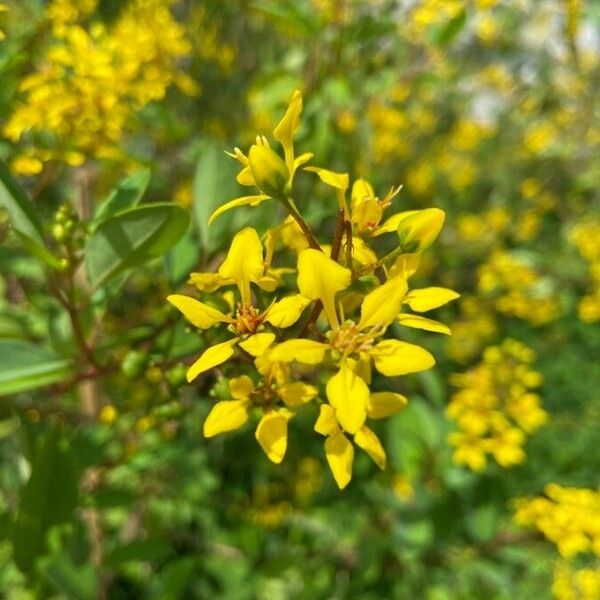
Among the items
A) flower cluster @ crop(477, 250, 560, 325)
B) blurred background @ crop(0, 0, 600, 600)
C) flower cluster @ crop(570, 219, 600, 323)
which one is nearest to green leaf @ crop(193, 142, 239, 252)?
blurred background @ crop(0, 0, 600, 600)

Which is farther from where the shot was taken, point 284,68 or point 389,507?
point 389,507

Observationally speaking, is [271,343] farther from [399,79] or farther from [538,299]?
[538,299]

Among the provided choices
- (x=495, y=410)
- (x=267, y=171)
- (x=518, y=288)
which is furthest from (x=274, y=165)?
(x=518, y=288)

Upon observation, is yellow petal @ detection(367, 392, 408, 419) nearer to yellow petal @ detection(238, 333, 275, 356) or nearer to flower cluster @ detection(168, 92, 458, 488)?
flower cluster @ detection(168, 92, 458, 488)

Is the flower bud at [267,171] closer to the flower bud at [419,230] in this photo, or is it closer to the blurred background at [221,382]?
the flower bud at [419,230]

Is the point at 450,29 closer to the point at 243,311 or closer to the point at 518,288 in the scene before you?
the point at 243,311

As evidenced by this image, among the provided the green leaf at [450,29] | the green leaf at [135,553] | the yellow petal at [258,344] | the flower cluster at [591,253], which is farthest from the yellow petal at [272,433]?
the flower cluster at [591,253]

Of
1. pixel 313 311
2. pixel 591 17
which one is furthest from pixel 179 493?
pixel 591 17
